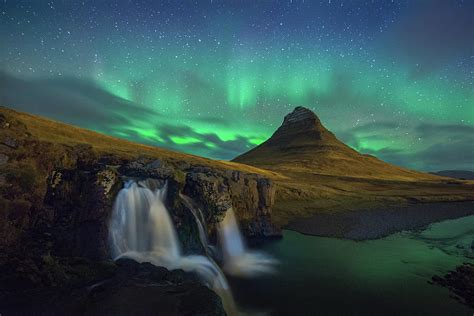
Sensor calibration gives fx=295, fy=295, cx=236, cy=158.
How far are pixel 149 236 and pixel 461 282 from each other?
27.3 meters

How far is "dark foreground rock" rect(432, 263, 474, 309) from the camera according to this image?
21575 millimetres

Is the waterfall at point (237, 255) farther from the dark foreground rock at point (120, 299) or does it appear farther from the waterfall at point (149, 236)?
the dark foreground rock at point (120, 299)

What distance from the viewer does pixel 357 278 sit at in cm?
2688

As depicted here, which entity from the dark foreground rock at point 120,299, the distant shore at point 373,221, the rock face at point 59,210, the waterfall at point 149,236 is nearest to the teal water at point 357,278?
the waterfall at point 149,236

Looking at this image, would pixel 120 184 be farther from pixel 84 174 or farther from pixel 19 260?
pixel 19 260

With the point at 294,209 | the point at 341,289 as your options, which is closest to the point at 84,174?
the point at 341,289

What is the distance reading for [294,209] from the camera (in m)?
63.4

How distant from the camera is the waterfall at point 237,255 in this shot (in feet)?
96.6

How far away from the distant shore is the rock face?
20613 millimetres

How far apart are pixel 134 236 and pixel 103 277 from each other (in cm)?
835

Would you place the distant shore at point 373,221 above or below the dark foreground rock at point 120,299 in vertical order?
above

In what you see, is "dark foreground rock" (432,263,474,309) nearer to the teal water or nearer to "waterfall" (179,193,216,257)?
the teal water

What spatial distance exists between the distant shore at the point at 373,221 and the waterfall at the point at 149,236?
2491 centimetres

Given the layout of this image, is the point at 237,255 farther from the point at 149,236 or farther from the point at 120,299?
the point at 120,299
